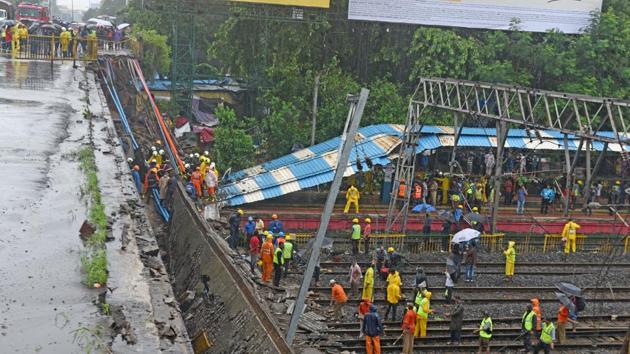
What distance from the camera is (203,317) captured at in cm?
1236

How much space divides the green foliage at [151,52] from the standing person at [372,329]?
21.1 metres

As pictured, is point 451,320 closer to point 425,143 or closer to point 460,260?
point 460,260

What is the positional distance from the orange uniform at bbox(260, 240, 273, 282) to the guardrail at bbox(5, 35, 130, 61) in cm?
1713

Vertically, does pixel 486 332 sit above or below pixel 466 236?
below

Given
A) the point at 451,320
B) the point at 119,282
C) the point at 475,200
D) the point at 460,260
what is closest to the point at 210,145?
the point at 475,200

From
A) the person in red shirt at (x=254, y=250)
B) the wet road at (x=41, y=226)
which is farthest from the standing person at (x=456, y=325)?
the wet road at (x=41, y=226)

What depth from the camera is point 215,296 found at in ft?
40.9

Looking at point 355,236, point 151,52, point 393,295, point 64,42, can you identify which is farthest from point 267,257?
point 64,42

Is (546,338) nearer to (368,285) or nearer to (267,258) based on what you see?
(368,285)

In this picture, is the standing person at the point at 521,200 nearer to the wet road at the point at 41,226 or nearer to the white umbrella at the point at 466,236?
the white umbrella at the point at 466,236

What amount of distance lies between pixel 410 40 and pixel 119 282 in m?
21.7

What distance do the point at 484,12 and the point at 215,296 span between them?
20.9 m

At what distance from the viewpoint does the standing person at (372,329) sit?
1305cm

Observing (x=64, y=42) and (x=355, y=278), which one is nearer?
(x=355, y=278)
